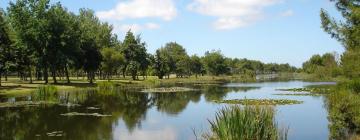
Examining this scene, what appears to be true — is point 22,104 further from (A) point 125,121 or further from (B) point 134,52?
(B) point 134,52

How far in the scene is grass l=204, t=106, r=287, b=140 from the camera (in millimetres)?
13367

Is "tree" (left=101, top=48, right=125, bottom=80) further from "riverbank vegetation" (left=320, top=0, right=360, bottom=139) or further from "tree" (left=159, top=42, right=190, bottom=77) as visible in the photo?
"riverbank vegetation" (left=320, top=0, right=360, bottom=139)

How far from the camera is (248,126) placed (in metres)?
13.4

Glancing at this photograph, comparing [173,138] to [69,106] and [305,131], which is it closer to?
[305,131]

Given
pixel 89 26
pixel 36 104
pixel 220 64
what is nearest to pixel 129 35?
pixel 89 26

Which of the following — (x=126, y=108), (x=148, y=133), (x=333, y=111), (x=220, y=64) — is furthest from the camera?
(x=220, y=64)

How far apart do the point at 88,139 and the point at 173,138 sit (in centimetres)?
465

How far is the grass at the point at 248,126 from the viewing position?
43.9 feet

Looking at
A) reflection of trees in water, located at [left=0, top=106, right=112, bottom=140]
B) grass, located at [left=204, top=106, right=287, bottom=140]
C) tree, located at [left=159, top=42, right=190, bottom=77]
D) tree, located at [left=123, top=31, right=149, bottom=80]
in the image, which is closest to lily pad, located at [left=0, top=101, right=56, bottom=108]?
reflection of trees in water, located at [left=0, top=106, right=112, bottom=140]

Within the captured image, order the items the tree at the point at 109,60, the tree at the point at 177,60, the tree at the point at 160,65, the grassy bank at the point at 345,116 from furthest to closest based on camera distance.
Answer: the tree at the point at 177,60
the tree at the point at 160,65
the tree at the point at 109,60
the grassy bank at the point at 345,116

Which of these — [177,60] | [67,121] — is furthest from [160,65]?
[67,121]

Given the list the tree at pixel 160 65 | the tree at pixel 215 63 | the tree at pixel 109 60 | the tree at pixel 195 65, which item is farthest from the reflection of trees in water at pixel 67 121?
the tree at pixel 215 63

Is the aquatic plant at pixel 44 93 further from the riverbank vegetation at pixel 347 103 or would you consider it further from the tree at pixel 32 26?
the riverbank vegetation at pixel 347 103

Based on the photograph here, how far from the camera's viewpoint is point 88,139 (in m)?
23.6
